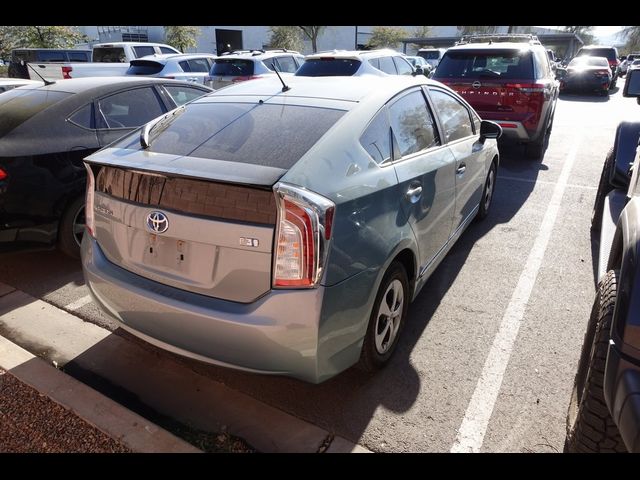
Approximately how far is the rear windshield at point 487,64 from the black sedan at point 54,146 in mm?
5010

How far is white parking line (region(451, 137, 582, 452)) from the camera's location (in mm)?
2379

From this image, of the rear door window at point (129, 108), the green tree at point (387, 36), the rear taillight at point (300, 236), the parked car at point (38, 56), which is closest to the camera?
the rear taillight at point (300, 236)

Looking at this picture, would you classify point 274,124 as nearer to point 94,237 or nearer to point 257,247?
point 257,247

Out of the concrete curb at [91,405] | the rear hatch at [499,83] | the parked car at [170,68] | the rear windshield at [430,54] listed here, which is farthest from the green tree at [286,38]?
the concrete curb at [91,405]

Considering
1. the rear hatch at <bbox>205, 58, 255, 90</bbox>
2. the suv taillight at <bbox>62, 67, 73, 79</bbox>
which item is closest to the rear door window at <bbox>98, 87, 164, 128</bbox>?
the rear hatch at <bbox>205, 58, 255, 90</bbox>

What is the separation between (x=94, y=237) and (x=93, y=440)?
109 centimetres

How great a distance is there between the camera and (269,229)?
2078 mm

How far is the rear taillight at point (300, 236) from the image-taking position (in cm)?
204

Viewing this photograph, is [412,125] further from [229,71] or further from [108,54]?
[108,54]

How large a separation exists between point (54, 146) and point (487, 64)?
20.4 feet

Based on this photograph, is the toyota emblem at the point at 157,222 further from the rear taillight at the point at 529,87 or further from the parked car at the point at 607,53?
the parked car at the point at 607,53

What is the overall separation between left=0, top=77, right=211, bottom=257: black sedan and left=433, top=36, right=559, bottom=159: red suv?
16.1 ft

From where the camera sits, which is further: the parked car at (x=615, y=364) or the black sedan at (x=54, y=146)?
the black sedan at (x=54, y=146)

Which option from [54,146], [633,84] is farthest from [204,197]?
[633,84]
